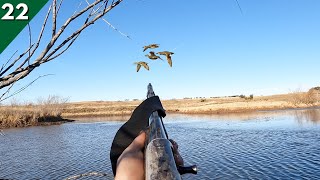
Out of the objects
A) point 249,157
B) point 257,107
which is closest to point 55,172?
point 249,157

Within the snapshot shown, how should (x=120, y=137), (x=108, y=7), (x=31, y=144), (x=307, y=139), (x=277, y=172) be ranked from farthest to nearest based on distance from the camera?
(x=31, y=144), (x=307, y=139), (x=277, y=172), (x=120, y=137), (x=108, y=7)

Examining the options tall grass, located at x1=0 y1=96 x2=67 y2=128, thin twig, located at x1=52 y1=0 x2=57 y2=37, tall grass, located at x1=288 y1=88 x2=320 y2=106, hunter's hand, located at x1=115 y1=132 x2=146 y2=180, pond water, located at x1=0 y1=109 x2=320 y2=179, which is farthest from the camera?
tall grass, located at x1=288 y1=88 x2=320 y2=106

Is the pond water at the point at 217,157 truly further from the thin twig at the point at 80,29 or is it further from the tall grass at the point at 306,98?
the tall grass at the point at 306,98

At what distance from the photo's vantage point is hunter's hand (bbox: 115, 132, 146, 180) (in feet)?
4.99

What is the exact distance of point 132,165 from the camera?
61.4 inches

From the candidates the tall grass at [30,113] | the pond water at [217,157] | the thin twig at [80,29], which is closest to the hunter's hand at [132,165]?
the thin twig at [80,29]

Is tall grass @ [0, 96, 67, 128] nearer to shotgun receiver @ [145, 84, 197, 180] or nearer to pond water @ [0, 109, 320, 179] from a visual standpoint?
pond water @ [0, 109, 320, 179]

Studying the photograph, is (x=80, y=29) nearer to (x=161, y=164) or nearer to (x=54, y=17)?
(x=54, y=17)

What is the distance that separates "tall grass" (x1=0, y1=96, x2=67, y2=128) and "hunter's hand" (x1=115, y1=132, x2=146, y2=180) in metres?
46.1

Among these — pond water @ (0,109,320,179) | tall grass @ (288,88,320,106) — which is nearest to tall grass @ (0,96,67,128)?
pond water @ (0,109,320,179)

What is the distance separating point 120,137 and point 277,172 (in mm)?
14290

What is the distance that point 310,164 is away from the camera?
16141 mm

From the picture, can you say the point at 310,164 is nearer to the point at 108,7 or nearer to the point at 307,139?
the point at 307,139

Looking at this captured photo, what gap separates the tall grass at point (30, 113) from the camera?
50531 mm
